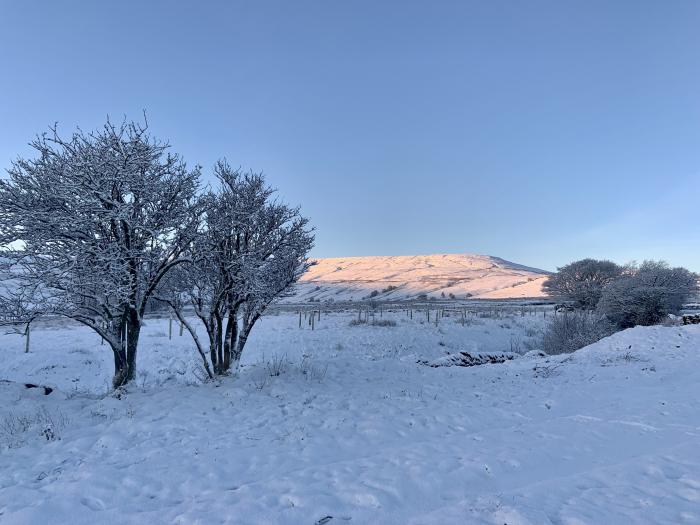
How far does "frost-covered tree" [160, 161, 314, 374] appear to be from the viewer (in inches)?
422

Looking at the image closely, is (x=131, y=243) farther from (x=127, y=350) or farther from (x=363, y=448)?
(x=363, y=448)

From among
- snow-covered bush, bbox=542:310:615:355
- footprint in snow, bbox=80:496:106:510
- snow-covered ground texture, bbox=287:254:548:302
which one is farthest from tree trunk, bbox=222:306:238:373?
snow-covered ground texture, bbox=287:254:548:302

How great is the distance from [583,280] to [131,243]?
4998cm

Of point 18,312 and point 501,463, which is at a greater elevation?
point 18,312

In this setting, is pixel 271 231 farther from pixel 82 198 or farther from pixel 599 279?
pixel 599 279

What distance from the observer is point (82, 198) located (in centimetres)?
847

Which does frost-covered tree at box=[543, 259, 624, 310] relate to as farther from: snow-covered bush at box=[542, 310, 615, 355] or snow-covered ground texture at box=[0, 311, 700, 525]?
snow-covered ground texture at box=[0, 311, 700, 525]

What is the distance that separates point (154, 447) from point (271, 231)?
648cm

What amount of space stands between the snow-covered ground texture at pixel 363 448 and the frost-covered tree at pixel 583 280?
35.0 meters

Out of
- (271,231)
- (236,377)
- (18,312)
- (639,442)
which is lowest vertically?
(639,442)

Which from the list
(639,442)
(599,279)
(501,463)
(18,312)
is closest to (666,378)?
(639,442)

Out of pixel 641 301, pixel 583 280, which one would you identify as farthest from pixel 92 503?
pixel 583 280

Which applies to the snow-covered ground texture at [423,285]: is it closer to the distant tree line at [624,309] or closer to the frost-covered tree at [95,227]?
the distant tree line at [624,309]

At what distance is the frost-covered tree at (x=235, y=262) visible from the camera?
1071 centimetres
